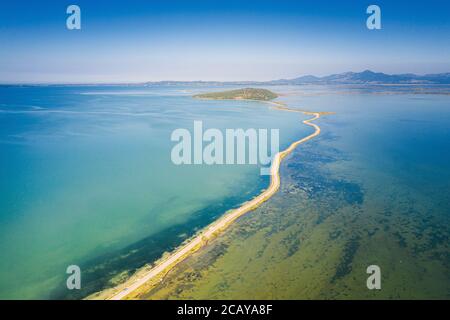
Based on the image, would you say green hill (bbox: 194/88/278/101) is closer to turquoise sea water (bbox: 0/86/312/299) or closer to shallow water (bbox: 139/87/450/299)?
turquoise sea water (bbox: 0/86/312/299)

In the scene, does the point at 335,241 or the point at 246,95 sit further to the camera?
the point at 246,95

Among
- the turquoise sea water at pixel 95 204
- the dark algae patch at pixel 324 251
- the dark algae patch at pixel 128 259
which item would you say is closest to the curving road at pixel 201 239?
the dark algae patch at pixel 324 251

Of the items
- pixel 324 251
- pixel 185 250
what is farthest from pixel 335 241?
pixel 185 250

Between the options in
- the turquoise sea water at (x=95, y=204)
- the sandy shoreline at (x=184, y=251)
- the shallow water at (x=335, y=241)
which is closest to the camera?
the sandy shoreline at (x=184, y=251)

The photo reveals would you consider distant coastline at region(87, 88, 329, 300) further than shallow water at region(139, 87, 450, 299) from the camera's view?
No

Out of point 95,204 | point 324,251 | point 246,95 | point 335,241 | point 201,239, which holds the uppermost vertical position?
point 246,95

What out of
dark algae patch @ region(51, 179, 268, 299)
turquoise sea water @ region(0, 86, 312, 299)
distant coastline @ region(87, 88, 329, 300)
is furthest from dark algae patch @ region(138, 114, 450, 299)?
turquoise sea water @ region(0, 86, 312, 299)

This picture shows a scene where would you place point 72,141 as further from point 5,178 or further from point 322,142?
Result: point 322,142

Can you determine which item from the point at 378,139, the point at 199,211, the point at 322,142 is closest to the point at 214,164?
the point at 199,211

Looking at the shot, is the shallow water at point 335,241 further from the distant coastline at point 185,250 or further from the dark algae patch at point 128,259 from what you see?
the dark algae patch at point 128,259

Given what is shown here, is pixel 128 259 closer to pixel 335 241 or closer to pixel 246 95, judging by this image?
pixel 335 241

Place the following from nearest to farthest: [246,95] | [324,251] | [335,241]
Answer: [324,251]
[335,241]
[246,95]

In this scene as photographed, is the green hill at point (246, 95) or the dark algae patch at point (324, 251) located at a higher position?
the green hill at point (246, 95)
